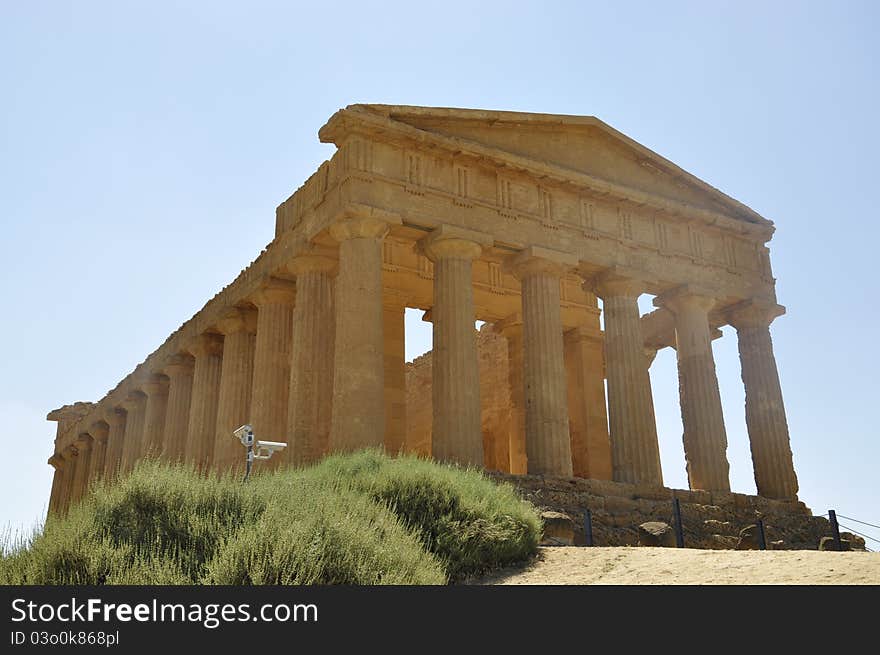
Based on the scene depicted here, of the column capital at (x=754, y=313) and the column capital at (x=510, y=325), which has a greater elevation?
the column capital at (x=510, y=325)

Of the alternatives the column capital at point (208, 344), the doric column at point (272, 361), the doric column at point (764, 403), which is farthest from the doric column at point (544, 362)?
the column capital at point (208, 344)

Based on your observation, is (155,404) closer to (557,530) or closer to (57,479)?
(57,479)

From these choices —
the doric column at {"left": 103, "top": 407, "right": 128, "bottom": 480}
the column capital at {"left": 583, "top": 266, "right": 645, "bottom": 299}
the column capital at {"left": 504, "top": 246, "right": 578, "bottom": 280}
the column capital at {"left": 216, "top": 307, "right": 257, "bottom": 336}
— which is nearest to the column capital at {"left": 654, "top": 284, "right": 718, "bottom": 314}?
the column capital at {"left": 583, "top": 266, "right": 645, "bottom": 299}

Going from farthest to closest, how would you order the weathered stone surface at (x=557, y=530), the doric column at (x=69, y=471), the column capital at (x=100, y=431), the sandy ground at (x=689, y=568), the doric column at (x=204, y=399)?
the doric column at (x=69, y=471) → the column capital at (x=100, y=431) → the doric column at (x=204, y=399) → the weathered stone surface at (x=557, y=530) → the sandy ground at (x=689, y=568)

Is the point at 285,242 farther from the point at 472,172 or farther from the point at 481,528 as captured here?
the point at 481,528

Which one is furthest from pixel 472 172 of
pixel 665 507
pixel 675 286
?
pixel 665 507

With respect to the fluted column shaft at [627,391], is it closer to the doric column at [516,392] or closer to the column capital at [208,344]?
the doric column at [516,392]

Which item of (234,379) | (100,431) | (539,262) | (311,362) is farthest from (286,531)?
(100,431)

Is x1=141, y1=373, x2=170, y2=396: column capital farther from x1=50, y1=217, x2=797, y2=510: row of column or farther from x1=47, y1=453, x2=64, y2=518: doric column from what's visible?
x1=47, y1=453, x2=64, y2=518: doric column

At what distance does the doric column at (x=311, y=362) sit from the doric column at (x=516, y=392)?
724 centimetres

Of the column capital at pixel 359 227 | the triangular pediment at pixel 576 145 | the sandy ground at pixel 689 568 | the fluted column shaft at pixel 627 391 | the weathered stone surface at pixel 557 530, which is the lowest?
the sandy ground at pixel 689 568

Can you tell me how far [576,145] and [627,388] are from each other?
663 cm

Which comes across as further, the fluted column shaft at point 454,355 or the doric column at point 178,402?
the doric column at point 178,402

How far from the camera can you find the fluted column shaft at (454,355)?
19641mm
